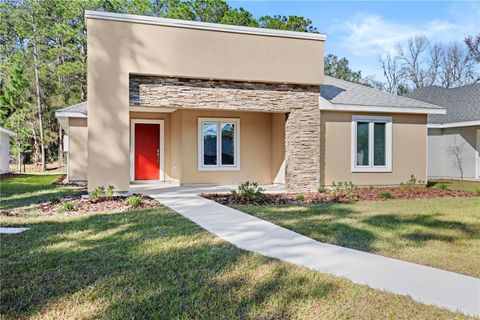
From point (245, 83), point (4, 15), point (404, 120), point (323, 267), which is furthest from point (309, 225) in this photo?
point (4, 15)

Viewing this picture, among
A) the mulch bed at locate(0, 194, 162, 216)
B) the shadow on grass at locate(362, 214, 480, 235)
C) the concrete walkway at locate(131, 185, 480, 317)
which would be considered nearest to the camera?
the concrete walkway at locate(131, 185, 480, 317)

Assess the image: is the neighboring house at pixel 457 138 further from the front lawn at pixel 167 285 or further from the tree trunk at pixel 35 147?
the tree trunk at pixel 35 147

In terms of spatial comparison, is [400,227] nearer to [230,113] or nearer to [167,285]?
[167,285]

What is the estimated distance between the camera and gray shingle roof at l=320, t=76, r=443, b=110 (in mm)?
13625

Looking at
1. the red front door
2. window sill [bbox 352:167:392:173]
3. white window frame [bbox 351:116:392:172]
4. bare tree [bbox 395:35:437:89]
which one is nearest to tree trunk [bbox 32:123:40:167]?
the red front door

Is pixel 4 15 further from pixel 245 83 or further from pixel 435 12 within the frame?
pixel 435 12

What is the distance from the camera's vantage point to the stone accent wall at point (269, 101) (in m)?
11.1

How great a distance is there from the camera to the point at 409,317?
328 centimetres

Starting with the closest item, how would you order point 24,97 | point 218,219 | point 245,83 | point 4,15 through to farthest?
point 218,219
point 245,83
point 4,15
point 24,97

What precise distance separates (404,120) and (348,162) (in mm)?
2827

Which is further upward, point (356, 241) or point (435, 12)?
point (435, 12)

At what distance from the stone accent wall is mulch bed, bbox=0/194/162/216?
2.90 meters

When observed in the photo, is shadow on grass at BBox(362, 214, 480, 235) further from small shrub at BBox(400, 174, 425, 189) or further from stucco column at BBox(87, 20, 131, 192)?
stucco column at BBox(87, 20, 131, 192)

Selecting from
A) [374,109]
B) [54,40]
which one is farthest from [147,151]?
[54,40]
